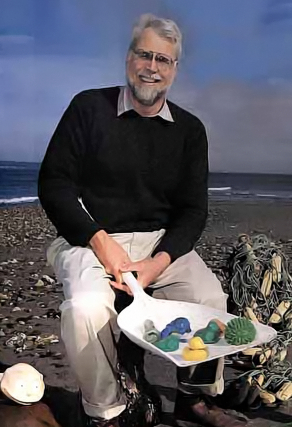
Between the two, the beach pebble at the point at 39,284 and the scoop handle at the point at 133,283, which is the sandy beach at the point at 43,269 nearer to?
the beach pebble at the point at 39,284

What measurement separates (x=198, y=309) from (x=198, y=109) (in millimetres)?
412

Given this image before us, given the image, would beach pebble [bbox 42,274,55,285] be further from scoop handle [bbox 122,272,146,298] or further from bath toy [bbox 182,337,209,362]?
bath toy [bbox 182,337,209,362]

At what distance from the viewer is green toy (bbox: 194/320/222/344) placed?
1.37 m

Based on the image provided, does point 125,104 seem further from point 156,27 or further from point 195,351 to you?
point 195,351

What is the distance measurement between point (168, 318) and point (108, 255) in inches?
7.0

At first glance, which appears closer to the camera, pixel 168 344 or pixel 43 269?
pixel 168 344

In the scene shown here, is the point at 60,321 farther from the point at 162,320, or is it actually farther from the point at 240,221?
the point at 240,221

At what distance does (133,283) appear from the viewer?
4.50 ft

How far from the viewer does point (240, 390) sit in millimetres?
1462

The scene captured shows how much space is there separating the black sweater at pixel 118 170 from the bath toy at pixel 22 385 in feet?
0.90

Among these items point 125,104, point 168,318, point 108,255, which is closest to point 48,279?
point 108,255

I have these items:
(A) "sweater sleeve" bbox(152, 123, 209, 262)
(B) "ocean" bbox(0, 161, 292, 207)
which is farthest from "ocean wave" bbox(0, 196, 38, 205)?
(A) "sweater sleeve" bbox(152, 123, 209, 262)

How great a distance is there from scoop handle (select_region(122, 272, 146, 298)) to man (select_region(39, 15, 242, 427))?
0.04 feet

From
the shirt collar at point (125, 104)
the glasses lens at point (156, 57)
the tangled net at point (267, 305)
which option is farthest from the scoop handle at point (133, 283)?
the glasses lens at point (156, 57)
